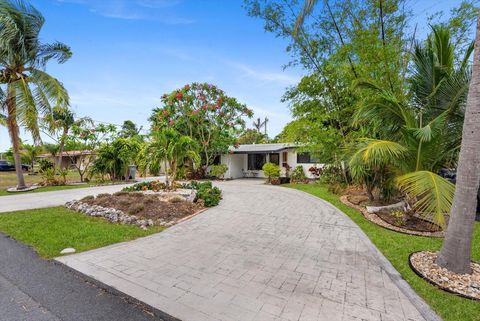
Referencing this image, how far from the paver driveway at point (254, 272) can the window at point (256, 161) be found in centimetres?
1257

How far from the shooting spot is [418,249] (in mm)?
4137

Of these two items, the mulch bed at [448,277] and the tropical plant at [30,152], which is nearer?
the mulch bed at [448,277]

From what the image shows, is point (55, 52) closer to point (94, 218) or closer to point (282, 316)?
point (94, 218)

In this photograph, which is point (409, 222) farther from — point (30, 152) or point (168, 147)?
point (30, 152)

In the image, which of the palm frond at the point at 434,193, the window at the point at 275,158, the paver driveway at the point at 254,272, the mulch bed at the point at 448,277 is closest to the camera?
the paver driveway at the point at 254,272

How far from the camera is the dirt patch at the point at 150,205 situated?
6.26m

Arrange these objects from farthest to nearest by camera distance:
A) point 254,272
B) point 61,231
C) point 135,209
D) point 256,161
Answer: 1. point 256,161
2. point 135,209
3. point 61,231
4. point 254,272

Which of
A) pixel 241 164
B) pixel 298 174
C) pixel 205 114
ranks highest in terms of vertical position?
pixel 205 114

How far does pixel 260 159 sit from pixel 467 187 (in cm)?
1545

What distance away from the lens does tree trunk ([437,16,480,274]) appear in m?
2.95

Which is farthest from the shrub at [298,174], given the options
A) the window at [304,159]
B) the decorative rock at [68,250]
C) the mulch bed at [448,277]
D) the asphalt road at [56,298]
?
the asphalt road at [56,298]

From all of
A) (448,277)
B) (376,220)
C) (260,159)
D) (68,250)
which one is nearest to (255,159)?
(260,159)

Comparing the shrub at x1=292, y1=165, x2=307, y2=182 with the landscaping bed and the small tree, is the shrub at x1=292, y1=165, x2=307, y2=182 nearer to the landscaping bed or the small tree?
the landscaping bed

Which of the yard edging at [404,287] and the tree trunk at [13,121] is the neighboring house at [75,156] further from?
the yard edging at [404,287]
